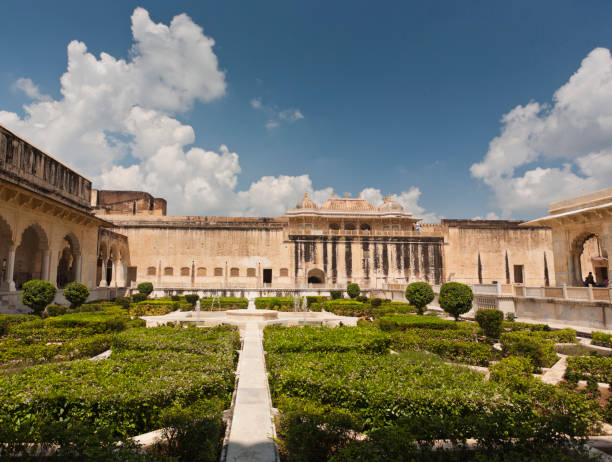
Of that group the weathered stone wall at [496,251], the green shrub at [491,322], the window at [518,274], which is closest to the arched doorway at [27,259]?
the green shrub at [491,322]

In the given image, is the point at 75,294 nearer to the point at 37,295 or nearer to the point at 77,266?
the point at 37,295

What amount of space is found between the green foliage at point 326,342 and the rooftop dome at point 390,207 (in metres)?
29.5

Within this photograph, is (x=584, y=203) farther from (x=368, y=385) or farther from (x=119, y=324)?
(x=119, y=324)

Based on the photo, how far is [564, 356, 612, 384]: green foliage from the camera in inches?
257

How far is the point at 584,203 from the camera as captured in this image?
18000 millimetres

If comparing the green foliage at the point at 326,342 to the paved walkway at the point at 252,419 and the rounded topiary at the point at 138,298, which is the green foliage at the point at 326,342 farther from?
the rounded topiary at the point at 138,298

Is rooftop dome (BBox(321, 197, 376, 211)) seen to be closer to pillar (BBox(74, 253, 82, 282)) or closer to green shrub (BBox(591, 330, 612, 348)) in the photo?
pillar (BBox(74, 253, 82, 282))

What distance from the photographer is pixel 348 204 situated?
131 feet

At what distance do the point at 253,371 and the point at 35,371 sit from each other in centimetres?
377

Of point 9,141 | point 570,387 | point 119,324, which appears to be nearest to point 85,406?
point 570,387

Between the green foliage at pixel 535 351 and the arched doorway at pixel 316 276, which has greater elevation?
the arched doorway at pixel 316 276

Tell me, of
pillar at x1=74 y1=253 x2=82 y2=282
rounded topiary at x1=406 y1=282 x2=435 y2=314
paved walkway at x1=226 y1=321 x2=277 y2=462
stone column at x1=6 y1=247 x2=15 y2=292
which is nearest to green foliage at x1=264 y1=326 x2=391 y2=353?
paved walkway at x1=226 y1=321 x2=277 y2=462

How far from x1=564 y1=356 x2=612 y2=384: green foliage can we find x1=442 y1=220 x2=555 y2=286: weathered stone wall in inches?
1202

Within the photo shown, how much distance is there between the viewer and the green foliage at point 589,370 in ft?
21.4
